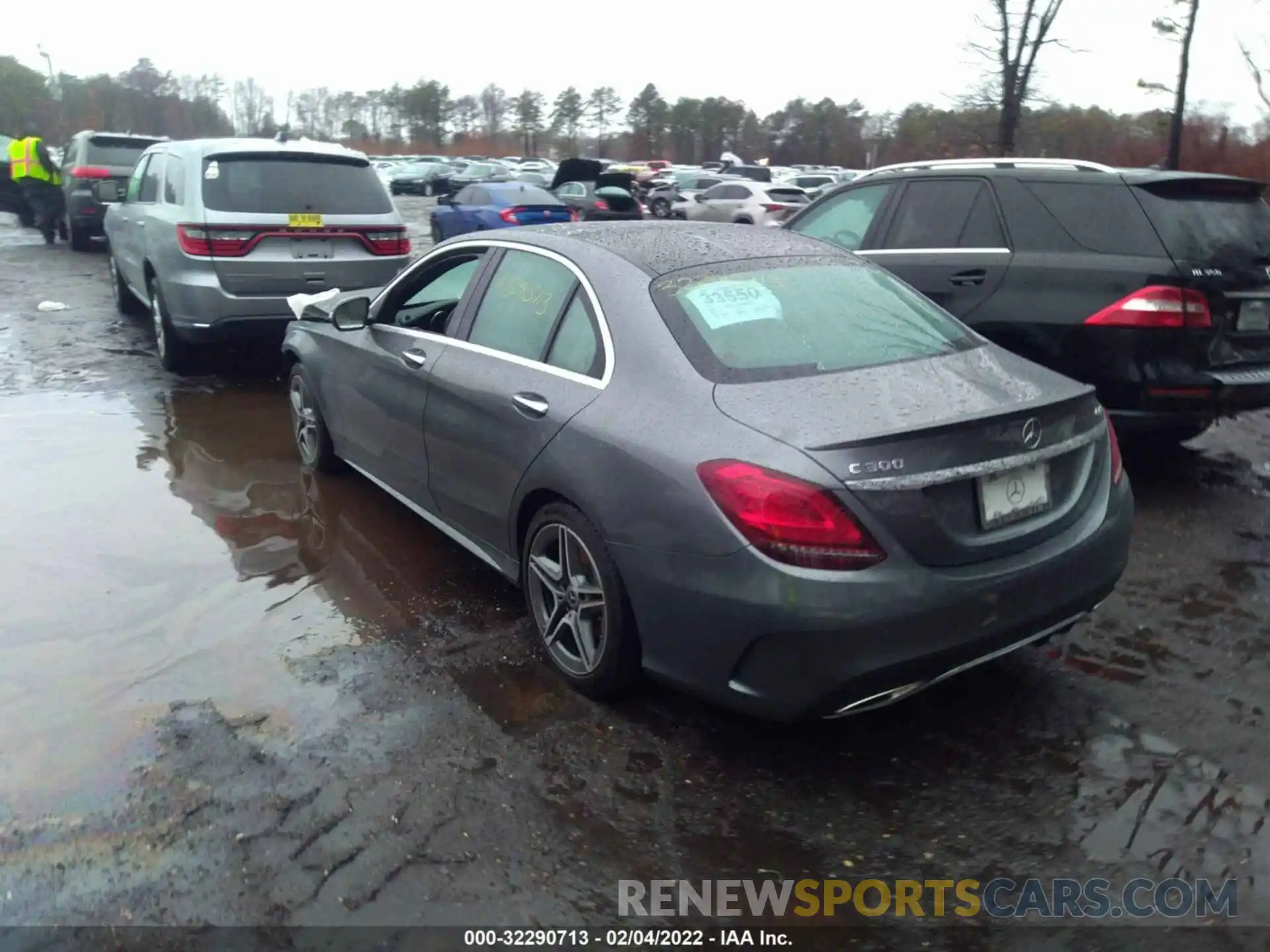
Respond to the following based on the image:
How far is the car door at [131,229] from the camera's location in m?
8.99

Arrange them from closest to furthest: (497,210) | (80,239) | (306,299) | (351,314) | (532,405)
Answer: (532,405) < (351,314) < (306,299) < (497,210) < (80,239)

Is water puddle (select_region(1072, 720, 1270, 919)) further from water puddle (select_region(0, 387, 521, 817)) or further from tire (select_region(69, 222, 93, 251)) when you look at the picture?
tire (select_region(69, 222, 93, 251))

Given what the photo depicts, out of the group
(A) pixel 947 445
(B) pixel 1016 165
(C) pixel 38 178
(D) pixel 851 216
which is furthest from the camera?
(C) pixel 38 178

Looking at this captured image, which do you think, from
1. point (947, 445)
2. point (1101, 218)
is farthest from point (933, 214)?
point (947, 445)

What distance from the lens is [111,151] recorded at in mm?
15812

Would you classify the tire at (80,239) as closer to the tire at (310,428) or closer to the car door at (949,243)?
the tire at (310,428)

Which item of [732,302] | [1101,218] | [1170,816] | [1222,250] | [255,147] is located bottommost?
[1170,816]

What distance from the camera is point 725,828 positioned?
9.88 feet

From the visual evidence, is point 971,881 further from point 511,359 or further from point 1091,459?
point 511,359

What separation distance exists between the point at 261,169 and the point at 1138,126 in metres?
26.8

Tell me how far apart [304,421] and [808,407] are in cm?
395

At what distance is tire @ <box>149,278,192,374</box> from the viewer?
26.8 ft

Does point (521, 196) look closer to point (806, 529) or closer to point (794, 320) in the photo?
point (794, 320)

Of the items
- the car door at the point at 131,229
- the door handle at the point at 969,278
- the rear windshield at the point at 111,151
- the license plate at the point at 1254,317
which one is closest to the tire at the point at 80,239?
the rear windshield at the point at 111,151
